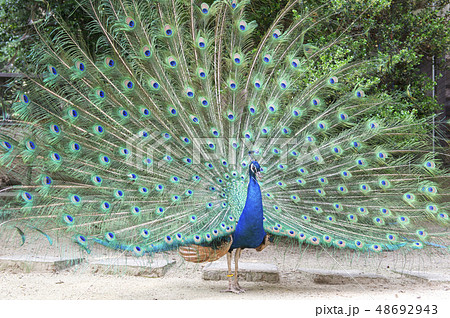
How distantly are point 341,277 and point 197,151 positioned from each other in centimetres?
231

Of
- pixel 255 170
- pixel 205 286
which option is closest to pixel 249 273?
pixel 205 286

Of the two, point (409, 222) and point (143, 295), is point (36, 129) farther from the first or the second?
point (409, 222)

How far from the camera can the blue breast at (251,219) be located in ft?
13.3

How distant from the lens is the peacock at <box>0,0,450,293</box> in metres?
3.96

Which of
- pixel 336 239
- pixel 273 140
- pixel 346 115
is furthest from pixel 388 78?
pixel 336 239

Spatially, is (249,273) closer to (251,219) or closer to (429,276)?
(251,219)

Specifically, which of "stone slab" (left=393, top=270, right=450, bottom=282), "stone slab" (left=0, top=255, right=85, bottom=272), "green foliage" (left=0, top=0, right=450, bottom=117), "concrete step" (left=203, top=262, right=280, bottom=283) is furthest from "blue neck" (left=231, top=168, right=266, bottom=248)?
"green foliage" (left=0, top=0, right=450, bottom=117)

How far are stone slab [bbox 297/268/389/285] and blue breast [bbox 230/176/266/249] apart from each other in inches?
61.1

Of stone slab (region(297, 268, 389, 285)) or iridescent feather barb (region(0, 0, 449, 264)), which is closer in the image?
iridescent feather barb (region(0, 0, 449, 264))

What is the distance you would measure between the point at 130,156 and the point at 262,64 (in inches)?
66.4

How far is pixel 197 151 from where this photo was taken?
4438 millimetres

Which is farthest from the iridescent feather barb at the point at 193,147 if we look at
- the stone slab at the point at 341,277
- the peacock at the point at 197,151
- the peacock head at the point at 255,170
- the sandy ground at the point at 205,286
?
the stone slab at the point at 341,277

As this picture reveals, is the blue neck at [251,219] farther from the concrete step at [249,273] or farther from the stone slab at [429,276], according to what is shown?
the stone slab at [429,276]

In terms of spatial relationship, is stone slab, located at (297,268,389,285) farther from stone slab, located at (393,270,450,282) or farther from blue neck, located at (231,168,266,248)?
blue neck, located at (231,168,266,248)
